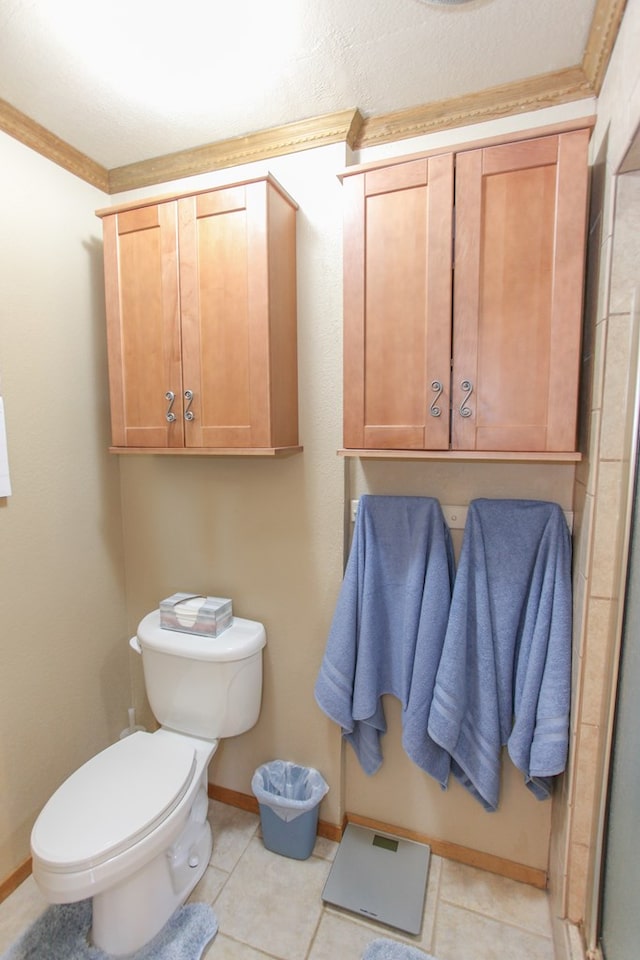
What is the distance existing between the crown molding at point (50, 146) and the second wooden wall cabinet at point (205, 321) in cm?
25

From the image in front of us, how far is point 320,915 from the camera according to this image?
4.55 feet

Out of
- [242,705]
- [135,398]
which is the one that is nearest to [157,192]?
[135,398]

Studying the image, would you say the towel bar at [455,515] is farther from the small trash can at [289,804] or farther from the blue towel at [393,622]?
the small trash can at [289,804]

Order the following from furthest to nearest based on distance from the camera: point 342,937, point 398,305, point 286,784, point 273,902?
point 286,784 < point 273,902 < point 342,937 < point 398,305

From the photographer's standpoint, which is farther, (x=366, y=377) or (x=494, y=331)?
(x=366, y=377)

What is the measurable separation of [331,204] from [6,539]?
1457 mm

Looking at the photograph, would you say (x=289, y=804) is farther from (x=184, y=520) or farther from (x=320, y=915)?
(x=184, y=520)

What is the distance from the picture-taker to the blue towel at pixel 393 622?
1.39 metres

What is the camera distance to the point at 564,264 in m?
1.07

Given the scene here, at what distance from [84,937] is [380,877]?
883 mm

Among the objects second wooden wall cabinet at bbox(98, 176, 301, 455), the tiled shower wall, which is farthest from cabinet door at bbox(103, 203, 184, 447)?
the tiled shower wall

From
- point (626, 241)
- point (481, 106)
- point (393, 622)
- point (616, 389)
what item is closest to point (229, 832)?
point (393, 622)

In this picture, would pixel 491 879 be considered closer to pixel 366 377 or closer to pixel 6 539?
pixel 366 377

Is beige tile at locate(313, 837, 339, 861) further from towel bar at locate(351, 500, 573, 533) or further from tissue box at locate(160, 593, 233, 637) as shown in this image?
towel bar at locate(351, 500, 573, 533)
